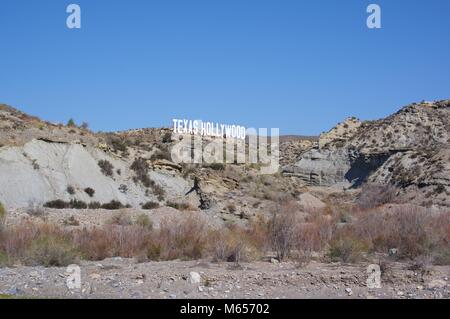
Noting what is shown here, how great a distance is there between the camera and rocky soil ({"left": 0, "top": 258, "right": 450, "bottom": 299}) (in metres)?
11.6

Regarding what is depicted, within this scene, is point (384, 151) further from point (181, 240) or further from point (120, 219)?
point (181, 240)

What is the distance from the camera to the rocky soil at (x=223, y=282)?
455 inches

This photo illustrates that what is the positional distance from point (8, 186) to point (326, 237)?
18.5 metres

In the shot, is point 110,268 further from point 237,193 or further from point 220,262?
point 237,193

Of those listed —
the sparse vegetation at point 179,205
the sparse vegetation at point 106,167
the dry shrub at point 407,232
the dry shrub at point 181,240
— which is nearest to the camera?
the dry shrub at point 407,232

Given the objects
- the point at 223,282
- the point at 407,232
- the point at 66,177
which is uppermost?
the point at 66,177

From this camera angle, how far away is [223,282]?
Answer: 41.5 ft

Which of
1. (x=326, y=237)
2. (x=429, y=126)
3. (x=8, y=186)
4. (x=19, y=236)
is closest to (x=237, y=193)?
(x=8, y=186)

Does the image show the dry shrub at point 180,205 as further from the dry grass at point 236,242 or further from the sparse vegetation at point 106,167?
the dry grass at point 236,242

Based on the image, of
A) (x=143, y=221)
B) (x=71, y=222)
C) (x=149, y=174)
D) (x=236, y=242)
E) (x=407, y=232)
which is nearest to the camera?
(x=236, y=242)

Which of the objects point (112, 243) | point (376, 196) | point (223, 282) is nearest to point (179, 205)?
point (376, 196)

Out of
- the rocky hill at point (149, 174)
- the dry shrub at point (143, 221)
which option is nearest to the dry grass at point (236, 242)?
the dry shrub at point (143, 221)

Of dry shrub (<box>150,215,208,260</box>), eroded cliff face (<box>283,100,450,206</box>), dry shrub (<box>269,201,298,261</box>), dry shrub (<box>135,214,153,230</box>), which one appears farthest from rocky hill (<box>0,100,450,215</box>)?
dry shrub (<box>269,201,298,261</box>)
